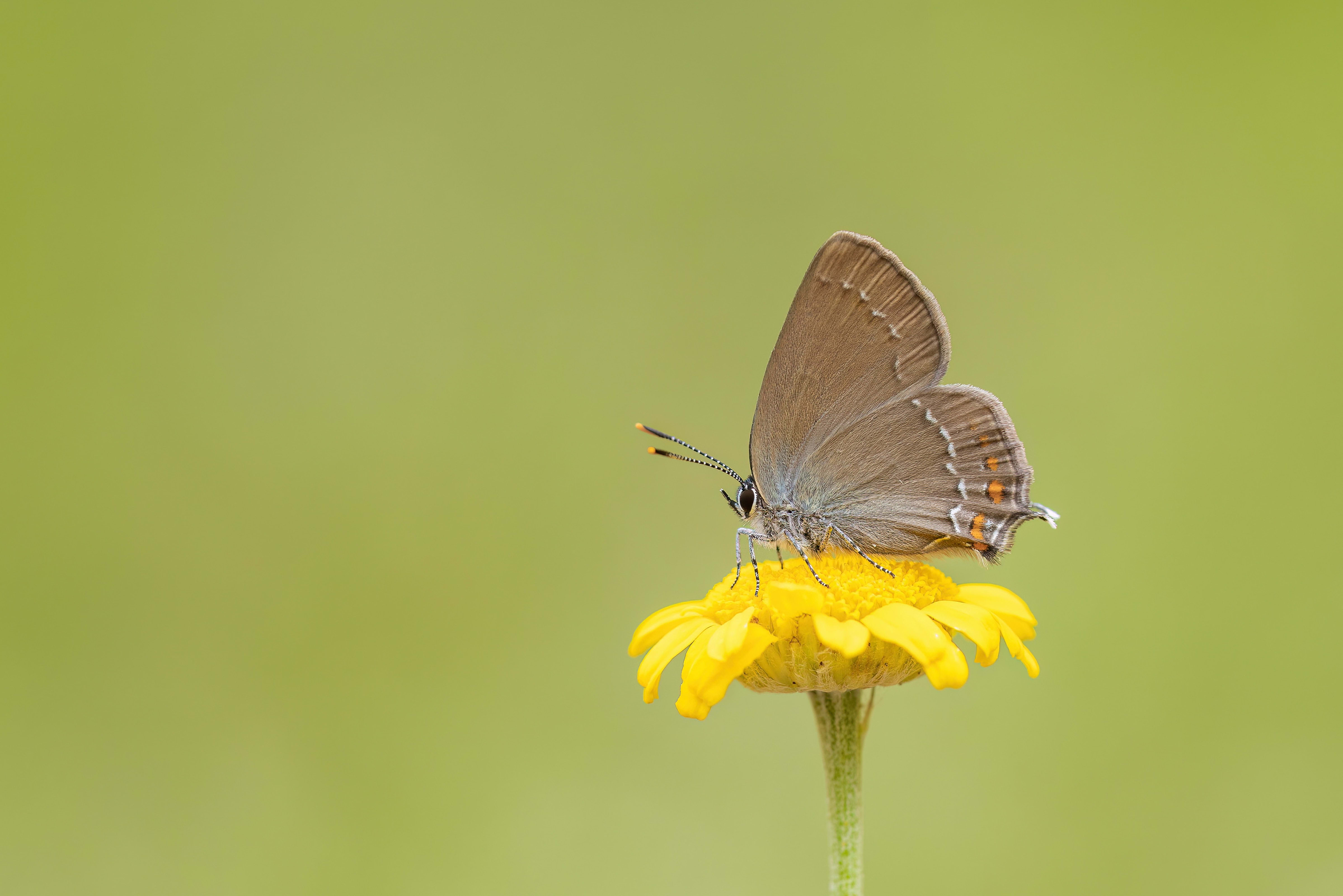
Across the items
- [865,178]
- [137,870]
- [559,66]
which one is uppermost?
[559,66]

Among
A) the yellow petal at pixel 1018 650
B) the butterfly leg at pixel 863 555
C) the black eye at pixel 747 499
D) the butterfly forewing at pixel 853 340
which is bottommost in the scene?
the yellow petal at pixel 1018 650

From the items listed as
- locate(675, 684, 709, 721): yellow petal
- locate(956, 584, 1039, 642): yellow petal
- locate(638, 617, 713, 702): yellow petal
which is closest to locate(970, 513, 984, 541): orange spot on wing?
locate(956, 584, 1039, 642): yellow petal

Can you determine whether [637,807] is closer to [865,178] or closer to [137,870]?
[137,870]

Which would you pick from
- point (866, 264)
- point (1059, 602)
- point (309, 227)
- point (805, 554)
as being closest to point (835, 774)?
point (805, 554)

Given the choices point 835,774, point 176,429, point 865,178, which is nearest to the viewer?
point 835,774

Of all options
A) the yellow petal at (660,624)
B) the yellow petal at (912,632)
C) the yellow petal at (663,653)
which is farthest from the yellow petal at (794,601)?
the yellow petal at (660,624)

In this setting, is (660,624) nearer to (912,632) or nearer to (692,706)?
(692,706)

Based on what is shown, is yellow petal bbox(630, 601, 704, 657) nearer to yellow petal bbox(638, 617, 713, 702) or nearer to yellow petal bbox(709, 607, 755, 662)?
yellow petal bbox(638, 617, 713, 702)

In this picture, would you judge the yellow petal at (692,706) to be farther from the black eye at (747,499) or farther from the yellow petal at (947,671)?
the black eye at (747,499)
